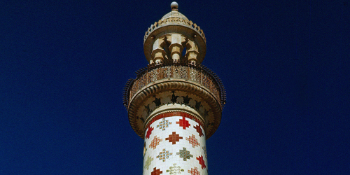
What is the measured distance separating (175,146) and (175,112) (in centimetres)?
133

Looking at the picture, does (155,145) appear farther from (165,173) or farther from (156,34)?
(156,34)

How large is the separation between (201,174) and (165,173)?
1.06 m

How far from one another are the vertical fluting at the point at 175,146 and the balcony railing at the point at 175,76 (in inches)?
48.4

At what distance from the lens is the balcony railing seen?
15281 millimetres

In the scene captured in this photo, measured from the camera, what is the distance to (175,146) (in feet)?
45.3

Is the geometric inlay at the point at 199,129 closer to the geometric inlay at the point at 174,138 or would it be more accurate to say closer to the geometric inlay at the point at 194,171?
the geometric inlay at the point at 174,138

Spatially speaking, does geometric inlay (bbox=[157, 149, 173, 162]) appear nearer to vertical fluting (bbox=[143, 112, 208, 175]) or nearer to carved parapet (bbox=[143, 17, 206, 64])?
vertical fluting (bbox=[143, 112, 208, 175])

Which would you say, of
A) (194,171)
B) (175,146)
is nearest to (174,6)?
(175,146)

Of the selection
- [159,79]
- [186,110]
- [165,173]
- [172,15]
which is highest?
[172,15]

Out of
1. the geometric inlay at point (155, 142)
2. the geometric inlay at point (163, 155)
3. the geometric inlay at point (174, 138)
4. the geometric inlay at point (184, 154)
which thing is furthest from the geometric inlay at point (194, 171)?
the geometric inlay at point (155, 142)

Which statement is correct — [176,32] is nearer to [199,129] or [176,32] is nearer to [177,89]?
[177,89]

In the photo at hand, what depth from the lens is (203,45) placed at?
18172 millimetres

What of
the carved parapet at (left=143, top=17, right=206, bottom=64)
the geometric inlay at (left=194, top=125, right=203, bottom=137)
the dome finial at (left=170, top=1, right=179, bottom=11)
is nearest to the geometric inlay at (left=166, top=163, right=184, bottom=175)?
the geometric inlay at (left=194, top=125, right=203, bottom=137)

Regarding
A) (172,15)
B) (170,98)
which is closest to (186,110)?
(170,98)
